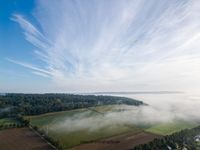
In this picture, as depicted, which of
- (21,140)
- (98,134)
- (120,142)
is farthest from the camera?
(98,134)

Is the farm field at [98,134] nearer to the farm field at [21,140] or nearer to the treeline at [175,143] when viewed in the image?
the farm field at [21,140]

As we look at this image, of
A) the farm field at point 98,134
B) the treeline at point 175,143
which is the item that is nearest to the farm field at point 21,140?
the farm field at point 98,134

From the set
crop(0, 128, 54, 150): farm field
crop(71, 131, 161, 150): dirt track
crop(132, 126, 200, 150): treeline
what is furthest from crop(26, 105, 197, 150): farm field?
crop(132, 126, 200, 150): treeline

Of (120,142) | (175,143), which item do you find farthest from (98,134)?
(175,143)

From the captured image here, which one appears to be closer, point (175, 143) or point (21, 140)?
point (175, 143)

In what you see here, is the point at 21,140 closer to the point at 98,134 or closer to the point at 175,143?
the point at 98,134

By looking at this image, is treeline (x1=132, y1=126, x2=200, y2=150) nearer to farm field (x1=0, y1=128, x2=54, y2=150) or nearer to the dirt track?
the dirt track

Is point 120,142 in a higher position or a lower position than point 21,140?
lower

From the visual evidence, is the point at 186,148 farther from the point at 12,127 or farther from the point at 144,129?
the point at 12,127

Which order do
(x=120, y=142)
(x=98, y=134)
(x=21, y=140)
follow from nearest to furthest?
(x=120, y=142), (x=21, y=140), (x=98, y=134)
